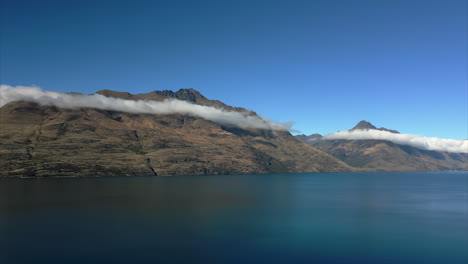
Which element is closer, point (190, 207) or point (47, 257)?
point (47, 257)

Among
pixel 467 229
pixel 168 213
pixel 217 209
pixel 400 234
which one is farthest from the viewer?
pixel 217 209

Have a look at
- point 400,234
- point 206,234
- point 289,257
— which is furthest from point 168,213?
point 400,234

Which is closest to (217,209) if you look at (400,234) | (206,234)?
(206,234)

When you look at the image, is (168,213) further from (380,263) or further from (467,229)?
(467,229)

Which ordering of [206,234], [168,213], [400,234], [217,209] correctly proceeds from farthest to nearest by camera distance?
[217,209] → [168,213] → [400,234] → [206,234]

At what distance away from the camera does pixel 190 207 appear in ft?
379

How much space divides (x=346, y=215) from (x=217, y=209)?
144ft

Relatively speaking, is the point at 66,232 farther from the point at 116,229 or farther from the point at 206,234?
the point at 206,234

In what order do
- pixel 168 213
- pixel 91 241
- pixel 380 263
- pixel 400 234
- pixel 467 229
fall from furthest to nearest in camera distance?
pixel 168 213
pixel 467 229
pixel 400 234
pixel 91 241
pixel 380 263

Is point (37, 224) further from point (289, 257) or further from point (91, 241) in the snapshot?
point (289, 257)

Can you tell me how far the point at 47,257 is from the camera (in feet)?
180

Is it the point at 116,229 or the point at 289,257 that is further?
the point at 116,229

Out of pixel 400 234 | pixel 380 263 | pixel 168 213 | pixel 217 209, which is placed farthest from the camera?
pixel 217 209

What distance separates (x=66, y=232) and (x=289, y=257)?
51.4 m
